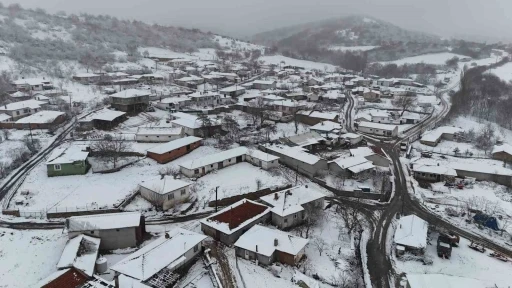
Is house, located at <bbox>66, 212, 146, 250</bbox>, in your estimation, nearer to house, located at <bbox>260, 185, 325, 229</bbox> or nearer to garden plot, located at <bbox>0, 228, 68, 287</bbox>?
garden plot, located at <bbox>0, 228, 68, 287</bbox>

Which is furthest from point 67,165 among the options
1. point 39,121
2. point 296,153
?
point 296,153

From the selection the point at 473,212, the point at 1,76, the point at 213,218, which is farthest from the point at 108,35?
the point at 473,212

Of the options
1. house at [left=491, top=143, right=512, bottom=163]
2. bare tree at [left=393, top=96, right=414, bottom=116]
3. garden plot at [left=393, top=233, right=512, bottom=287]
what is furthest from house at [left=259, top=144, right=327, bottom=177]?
bare tree at [left=393, top=96, right=414, bottom=116]

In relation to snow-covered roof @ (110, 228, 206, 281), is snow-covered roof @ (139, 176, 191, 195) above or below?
above

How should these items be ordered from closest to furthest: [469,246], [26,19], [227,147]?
[469,246]
[227,147]
[26,19]

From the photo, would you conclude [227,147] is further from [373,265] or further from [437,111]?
[437,111]

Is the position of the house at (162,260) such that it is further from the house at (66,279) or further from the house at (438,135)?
the house at (438,135)

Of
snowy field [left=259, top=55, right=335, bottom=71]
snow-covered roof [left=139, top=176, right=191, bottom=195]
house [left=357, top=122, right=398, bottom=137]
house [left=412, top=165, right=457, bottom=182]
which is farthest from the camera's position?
snowy field [left=259, top=55, right=335, bottom=71]
